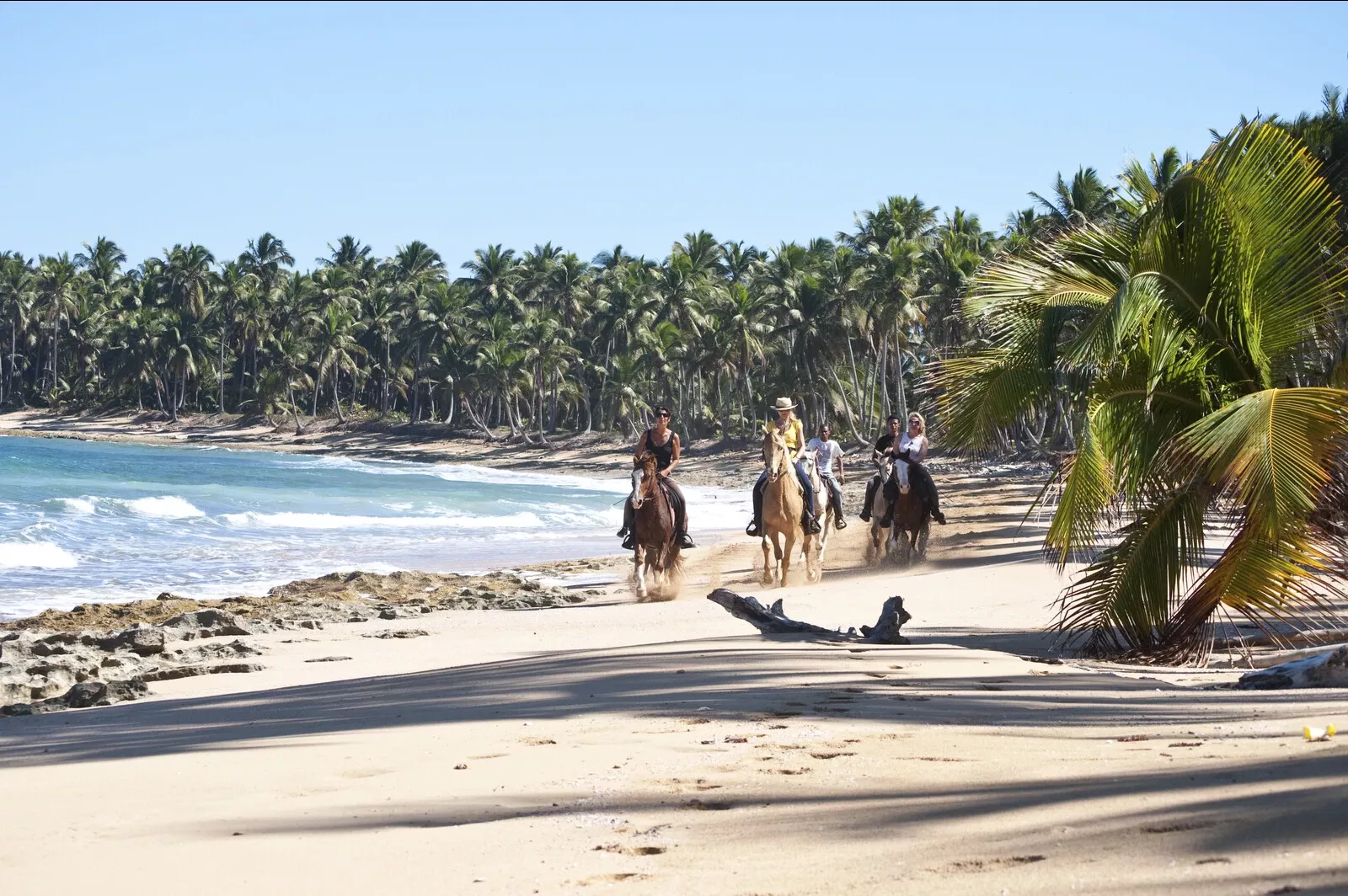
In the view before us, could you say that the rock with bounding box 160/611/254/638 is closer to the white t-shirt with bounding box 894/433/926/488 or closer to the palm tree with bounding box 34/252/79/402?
the white t-shirt with bounding box 894/433/926/488

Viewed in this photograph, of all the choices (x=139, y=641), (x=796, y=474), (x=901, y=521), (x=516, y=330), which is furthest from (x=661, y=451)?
(x=516, y=330)

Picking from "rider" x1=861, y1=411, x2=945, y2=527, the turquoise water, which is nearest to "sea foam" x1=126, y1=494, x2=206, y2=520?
the turquoise water

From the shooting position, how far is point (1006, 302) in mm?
9461

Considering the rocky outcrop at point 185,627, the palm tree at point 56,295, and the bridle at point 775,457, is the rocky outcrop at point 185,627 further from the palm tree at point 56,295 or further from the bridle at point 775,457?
the palm tree at point 56,295

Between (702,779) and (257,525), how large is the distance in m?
28.2

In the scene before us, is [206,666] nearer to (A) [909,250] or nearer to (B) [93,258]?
(A) [909,250]

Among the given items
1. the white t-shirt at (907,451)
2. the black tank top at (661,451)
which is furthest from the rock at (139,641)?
the white t-shirt at (907,451)

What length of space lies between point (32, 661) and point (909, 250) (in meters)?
52.0

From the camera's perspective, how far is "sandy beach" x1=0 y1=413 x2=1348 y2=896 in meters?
3.87

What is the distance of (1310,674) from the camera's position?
A: 7.14m

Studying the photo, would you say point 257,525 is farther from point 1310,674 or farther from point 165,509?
point 1310,674

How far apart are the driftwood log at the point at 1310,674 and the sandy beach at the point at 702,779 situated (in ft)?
0.74

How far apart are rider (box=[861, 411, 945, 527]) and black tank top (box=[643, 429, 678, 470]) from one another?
3268mm

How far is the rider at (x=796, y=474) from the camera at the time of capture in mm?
16906
